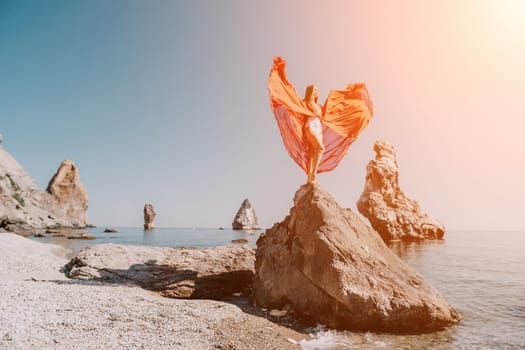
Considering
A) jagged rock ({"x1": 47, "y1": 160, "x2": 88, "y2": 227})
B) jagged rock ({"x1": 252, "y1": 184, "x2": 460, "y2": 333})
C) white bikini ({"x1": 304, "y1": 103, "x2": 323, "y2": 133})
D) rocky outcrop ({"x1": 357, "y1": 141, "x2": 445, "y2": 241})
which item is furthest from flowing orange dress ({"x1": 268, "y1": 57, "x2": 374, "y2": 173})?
jagged rock ({"x1": 47, "y1": 160, "x2": 88, "y2": 227})

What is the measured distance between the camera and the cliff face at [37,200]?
65.1 m

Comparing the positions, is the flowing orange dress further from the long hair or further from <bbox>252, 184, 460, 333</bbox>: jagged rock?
<bbox>252, 184, 460, 333</bbox>: jagged rock

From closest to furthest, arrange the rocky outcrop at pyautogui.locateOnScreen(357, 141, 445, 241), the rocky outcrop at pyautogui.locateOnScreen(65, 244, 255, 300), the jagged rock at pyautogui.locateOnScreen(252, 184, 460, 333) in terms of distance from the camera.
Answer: the jagged rock at pyautogui.locateOnScreen(252, 184, 460, 333), the rocky outcrop at pyautogui.locateOnScreen(65, 244, 255, 300), the rocky outcrop at pyautogui.locateOnScreen(357, 141, 445, 241)

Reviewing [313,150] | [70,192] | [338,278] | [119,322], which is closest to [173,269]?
[119,322]

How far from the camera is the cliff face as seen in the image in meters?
65.1

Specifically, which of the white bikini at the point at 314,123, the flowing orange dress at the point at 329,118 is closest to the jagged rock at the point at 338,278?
the flowing orange dress at the point at 329,118

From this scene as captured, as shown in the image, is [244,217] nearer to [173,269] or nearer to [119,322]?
[173,269]

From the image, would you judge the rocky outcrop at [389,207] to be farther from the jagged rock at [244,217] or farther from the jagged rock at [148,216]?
the jagged rock at [148,216]

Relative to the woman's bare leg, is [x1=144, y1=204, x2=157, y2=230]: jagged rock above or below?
below

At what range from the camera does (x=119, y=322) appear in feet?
21.9

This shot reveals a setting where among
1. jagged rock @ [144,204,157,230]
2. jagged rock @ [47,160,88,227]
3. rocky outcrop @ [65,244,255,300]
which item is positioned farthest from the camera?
jagged rock @ [144,204,157,230]

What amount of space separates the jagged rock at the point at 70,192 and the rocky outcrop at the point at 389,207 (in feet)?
327

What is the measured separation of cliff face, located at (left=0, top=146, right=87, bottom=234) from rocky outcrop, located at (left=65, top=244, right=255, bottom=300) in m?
56.6

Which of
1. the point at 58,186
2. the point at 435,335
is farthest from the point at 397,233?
the point at 58,186
